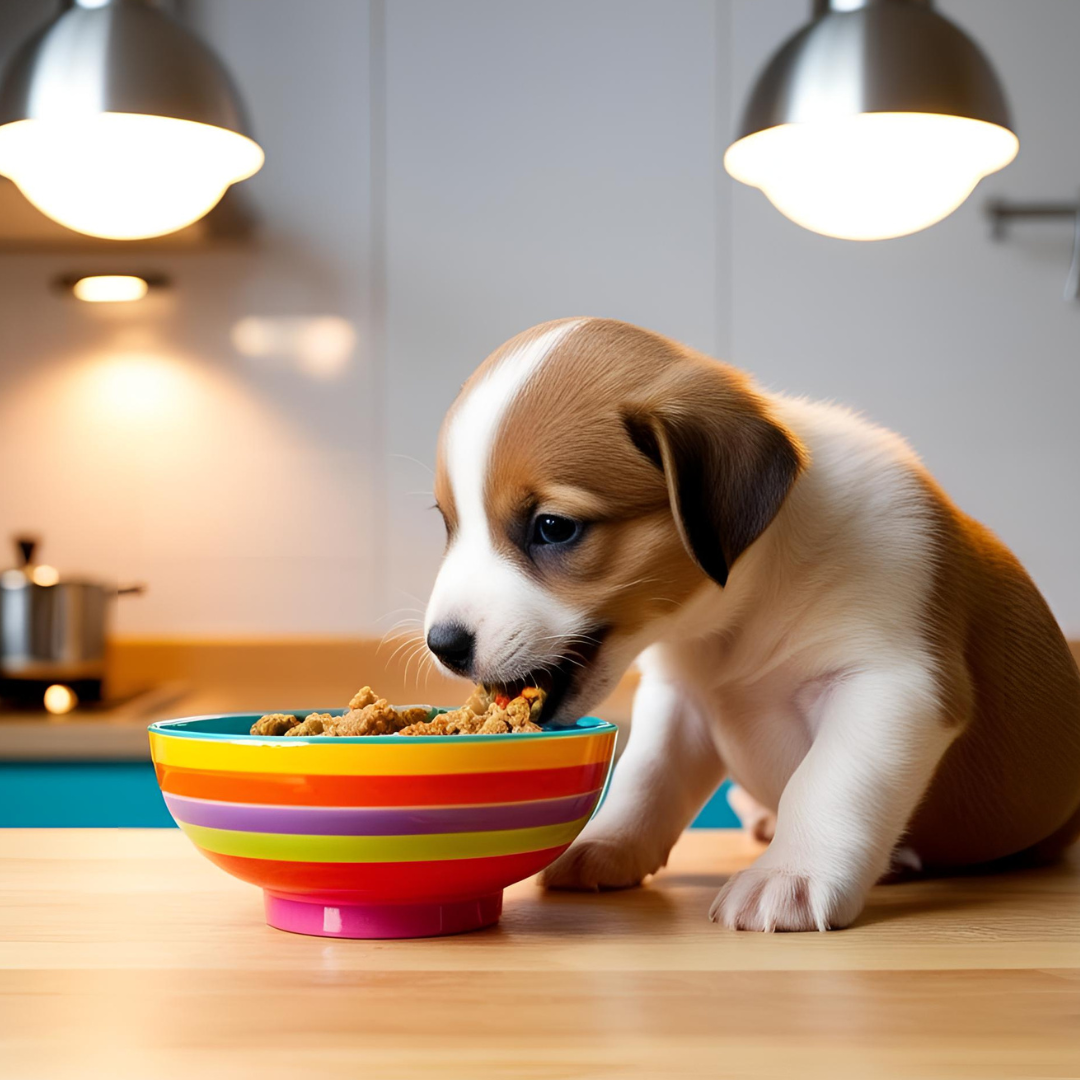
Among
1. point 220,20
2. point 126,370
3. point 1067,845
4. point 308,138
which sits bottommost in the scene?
point 1067,845

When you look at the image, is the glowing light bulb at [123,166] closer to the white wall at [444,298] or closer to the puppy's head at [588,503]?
the puppy's head at [588,503]

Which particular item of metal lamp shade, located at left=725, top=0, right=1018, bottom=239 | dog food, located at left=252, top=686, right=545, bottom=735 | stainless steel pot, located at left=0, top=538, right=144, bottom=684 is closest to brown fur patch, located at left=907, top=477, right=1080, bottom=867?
dog food, located at left=252, top=686, right=545, bottom=735

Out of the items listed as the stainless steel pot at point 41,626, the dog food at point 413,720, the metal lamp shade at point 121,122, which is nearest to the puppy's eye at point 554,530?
the dog food at point 413,720

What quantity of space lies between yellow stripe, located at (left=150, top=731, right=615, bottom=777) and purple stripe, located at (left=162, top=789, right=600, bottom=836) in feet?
0.07

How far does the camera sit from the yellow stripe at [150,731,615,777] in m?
0.75

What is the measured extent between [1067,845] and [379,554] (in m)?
2.36

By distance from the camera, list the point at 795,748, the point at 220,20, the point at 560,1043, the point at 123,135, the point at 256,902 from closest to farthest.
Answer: the point at 560,1043 → the point at 256,902 → the point at 795,748 → the point at 123,135 → the point at 220,20

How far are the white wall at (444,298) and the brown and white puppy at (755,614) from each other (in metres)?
2.27

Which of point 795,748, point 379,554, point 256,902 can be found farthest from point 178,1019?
point 379,554

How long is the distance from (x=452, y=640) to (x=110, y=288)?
2681 millimetres

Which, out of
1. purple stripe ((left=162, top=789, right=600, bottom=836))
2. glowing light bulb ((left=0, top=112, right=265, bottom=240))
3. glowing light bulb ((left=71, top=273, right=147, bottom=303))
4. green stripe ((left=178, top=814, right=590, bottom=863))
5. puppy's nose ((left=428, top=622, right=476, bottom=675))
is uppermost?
glowing light bulb ((left=71, top=273, right=147, bottom=303))

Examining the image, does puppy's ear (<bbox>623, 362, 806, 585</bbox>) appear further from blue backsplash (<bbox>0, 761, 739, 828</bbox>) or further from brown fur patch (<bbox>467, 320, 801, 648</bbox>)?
blue backsplash (<bbox>0, 761, 739, 828</bbox>)

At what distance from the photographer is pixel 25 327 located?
3371mm

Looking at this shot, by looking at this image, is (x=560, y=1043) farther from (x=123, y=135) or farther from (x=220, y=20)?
(x=220, y=20)
